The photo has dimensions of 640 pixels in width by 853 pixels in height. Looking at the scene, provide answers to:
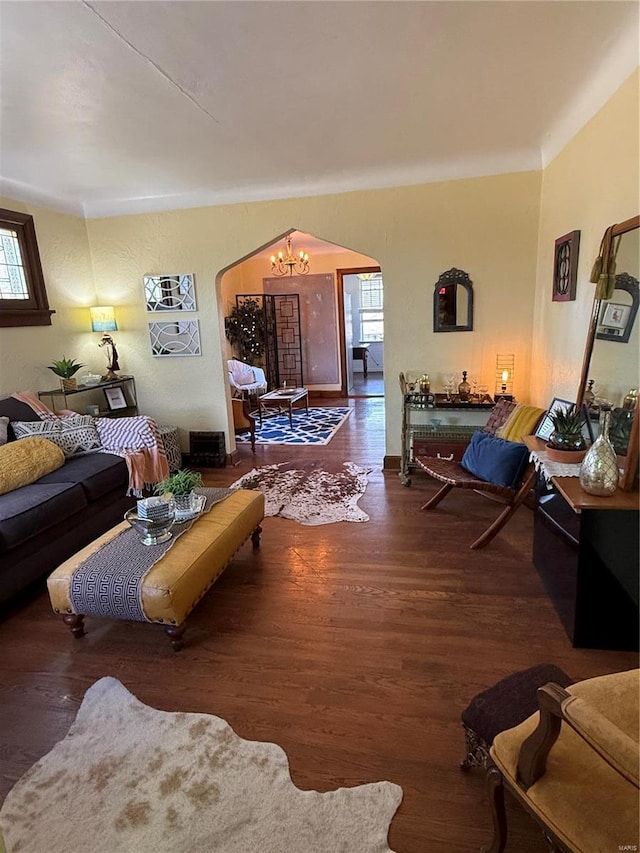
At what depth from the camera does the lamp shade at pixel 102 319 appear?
4.80 meters

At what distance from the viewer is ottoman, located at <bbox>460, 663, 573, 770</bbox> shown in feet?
4.56

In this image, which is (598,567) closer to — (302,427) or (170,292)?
(170,292)

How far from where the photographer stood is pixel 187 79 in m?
2.37

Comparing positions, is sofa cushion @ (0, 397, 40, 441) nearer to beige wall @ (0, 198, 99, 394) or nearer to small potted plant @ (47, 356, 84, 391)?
beige wall @ (0, 198, 99, 394)

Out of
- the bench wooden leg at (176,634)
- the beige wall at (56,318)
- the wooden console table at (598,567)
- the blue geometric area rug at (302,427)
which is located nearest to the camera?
the wooden console table at (598,567)

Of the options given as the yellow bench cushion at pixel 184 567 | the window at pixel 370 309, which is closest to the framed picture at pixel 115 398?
the yellow bench cushion at pixel 184 567

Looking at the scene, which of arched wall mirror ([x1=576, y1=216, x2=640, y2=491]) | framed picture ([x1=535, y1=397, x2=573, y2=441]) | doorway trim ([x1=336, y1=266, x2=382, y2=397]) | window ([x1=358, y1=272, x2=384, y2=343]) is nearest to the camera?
arched wall mirror ([x1=576, y1=216, x2=640, y2=491])

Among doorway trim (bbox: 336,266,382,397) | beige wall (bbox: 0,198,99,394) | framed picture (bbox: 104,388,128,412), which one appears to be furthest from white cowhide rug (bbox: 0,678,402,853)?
doorway trim (bbox: 336,266,382,397)

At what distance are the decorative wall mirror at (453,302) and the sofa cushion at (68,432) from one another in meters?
3.19

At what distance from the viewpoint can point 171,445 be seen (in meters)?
4.81

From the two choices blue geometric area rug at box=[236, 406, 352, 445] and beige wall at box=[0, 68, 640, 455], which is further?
blue geometric area rug at box=[236, 406, 352, 445]

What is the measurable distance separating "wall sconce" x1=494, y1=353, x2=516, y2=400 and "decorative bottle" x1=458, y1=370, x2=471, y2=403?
26 cm

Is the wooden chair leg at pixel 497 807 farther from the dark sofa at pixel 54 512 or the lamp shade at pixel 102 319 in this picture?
the lamp shade at pixel 102 319

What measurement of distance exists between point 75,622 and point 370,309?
9416 mm
